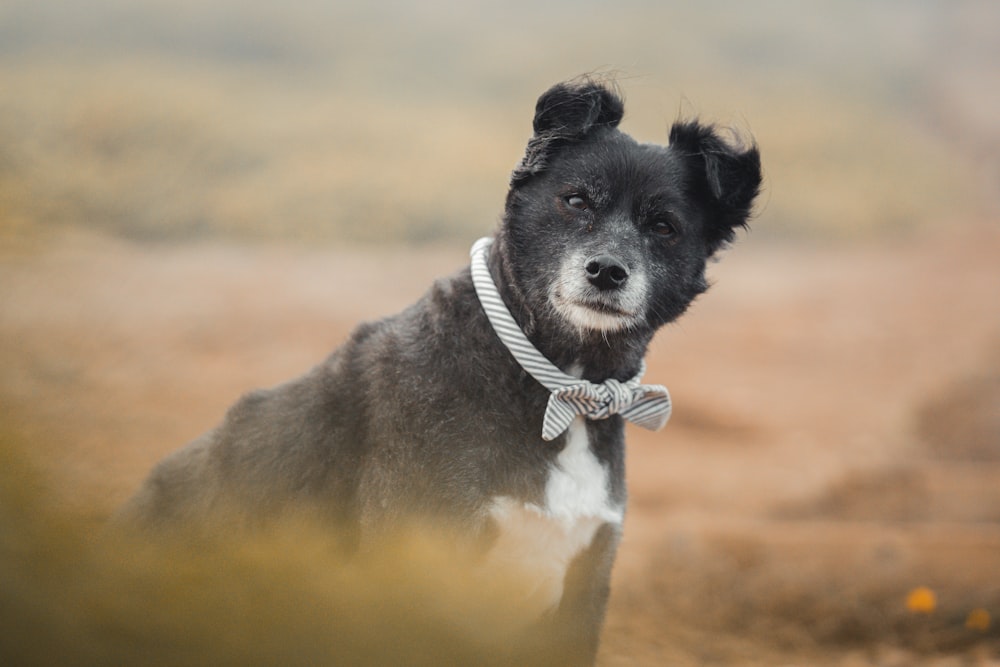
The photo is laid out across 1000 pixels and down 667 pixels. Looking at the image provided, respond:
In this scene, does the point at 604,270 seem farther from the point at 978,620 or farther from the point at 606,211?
the point at 978,620

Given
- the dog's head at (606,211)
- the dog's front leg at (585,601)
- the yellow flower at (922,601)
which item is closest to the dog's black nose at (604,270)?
the dog's head at (606,211)

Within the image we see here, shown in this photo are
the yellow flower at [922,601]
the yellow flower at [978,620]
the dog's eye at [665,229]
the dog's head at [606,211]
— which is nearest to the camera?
the dog's head at [606,211]

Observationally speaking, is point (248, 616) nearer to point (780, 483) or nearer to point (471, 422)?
point (471, 422)

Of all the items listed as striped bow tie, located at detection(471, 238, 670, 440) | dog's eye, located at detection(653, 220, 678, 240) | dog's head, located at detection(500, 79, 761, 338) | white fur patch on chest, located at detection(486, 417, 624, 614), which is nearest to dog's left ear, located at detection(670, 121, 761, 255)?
dog's head, located at detection(500, 79, 761, 338)

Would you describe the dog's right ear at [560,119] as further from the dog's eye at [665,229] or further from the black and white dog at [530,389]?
the dog's eye at [665,229]

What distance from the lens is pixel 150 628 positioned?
1.42m

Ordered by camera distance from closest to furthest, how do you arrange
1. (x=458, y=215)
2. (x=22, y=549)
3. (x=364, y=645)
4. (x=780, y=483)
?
(x=22, y=549)
(x=364, y=645)
(x=780, y=483)
(x=458, y=215)

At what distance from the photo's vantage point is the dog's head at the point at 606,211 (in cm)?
262

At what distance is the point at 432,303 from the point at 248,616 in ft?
4.46

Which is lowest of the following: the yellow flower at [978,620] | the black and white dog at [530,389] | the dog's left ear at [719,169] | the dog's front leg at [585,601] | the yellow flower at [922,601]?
the dog's front leg at [585,601]

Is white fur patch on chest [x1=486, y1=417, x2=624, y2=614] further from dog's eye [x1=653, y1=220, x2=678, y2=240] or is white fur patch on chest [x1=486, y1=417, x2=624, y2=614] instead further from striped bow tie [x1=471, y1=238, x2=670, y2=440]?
dog's eye [x1=653, y1=220, x2=678, y2=240]

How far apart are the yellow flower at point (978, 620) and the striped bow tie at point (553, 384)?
9.71 feet

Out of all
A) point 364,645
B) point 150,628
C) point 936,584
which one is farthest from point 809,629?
point 150,628

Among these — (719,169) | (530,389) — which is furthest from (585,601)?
(719,169)
